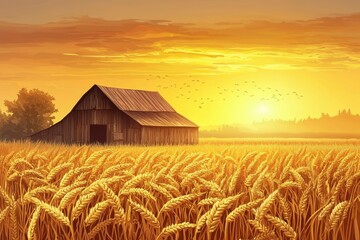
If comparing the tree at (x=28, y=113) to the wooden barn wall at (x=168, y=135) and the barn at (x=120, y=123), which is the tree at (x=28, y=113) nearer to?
the barn at (x=120, y=123)

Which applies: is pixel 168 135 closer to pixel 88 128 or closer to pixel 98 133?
pixel 98 133

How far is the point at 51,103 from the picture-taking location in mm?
100500

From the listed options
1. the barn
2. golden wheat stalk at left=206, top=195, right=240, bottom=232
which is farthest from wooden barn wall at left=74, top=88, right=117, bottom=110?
golden wheat stalk at left=206, top=195, right=240, bottom=232

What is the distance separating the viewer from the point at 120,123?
58.2 m

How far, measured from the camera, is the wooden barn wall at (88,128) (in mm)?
57125

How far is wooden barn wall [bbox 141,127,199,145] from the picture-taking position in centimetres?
5644

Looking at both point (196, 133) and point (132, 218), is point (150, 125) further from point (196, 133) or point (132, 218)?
point (132, 218)

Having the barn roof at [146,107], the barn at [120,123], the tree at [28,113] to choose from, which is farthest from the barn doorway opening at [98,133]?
the tree at [28,113]

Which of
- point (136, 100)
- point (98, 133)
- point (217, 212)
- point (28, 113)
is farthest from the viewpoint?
point (28, 113)

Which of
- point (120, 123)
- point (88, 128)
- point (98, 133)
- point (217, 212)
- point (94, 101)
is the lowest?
point (217, 212)

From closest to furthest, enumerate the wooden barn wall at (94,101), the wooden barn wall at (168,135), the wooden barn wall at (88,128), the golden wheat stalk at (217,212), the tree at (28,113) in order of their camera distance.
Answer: the golden wheat stalk at (217,212) < the wooden barn wall at (168,135) < the wooden barn wall at (88,128) < the wooden barn wall at (94,101) < the tree at (28,113)

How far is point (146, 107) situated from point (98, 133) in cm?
601

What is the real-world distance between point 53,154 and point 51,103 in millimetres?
88073

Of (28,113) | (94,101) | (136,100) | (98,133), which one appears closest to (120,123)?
(98,133)
